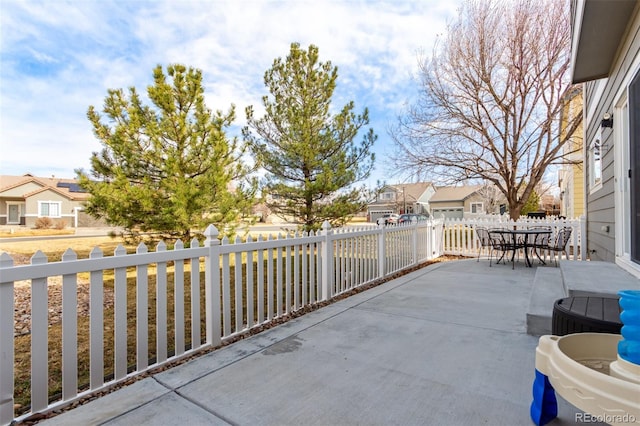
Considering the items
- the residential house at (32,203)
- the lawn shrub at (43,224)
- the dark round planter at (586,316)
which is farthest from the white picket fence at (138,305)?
the residential house at (32,203)

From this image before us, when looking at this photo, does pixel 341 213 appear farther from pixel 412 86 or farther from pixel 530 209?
pixel 530 209

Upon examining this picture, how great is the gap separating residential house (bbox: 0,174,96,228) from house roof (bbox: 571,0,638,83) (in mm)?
30187

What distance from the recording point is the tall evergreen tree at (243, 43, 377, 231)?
26.6 feet

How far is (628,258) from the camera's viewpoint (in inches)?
148

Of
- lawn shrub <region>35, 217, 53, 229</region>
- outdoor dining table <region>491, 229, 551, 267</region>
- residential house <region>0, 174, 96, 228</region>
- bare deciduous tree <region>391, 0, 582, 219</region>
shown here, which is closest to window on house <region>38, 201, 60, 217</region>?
residential house <region>0, 174, 96, 228</region>

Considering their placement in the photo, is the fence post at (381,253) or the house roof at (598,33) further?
the fence post at (381,253)

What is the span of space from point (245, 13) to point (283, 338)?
244 inches

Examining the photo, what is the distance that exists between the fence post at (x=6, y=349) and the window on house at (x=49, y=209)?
31.4 metres

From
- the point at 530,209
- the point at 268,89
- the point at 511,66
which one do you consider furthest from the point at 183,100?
the point at 530,209

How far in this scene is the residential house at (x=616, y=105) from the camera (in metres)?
3.44

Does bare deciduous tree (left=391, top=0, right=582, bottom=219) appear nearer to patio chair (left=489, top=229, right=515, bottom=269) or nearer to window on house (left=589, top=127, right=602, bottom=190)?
patio chair (left=489, top=229, right=515, bottom=269)

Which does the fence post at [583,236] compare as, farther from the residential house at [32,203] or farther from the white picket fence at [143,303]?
the residential house at [32,203]

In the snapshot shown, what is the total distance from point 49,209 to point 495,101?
31573mm

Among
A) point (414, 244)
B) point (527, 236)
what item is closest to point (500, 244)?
point (527, 236)
